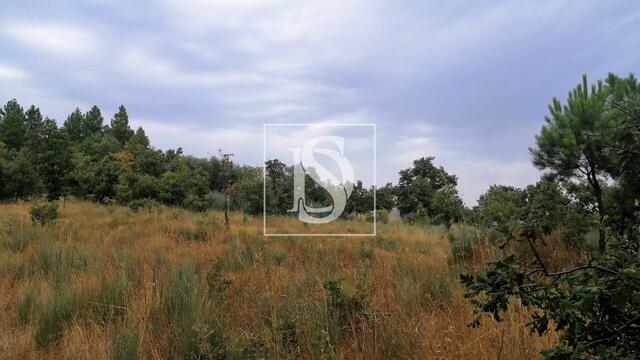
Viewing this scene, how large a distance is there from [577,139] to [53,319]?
705cm

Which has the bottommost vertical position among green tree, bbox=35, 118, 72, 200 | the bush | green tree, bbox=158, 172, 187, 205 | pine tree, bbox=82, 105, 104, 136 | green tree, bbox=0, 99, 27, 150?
the bush

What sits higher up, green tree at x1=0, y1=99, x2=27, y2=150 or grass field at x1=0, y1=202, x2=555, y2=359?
green tree at x1=0, y1=99, x2=27, y2=150

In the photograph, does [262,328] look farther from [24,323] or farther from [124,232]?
[124,232]

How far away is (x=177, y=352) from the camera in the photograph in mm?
2570

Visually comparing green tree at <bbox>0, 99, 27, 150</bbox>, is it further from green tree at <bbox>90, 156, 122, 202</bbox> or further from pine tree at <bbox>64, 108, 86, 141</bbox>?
green tree at <bbox>90, 156, 122, 202</bbox>

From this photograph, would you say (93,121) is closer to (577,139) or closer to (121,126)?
(121,126)

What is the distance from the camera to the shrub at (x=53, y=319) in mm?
2889

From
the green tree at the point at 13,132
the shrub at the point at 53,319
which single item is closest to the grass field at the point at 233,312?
the shrub at the point at 53,319

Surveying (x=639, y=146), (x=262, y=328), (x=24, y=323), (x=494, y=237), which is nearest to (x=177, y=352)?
(x=262, y=328)

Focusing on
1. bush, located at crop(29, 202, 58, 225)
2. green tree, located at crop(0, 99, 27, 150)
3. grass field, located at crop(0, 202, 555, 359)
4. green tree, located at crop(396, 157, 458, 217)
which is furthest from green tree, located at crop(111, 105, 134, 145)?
grass field, located at crop(0, 202, 555, 359)
